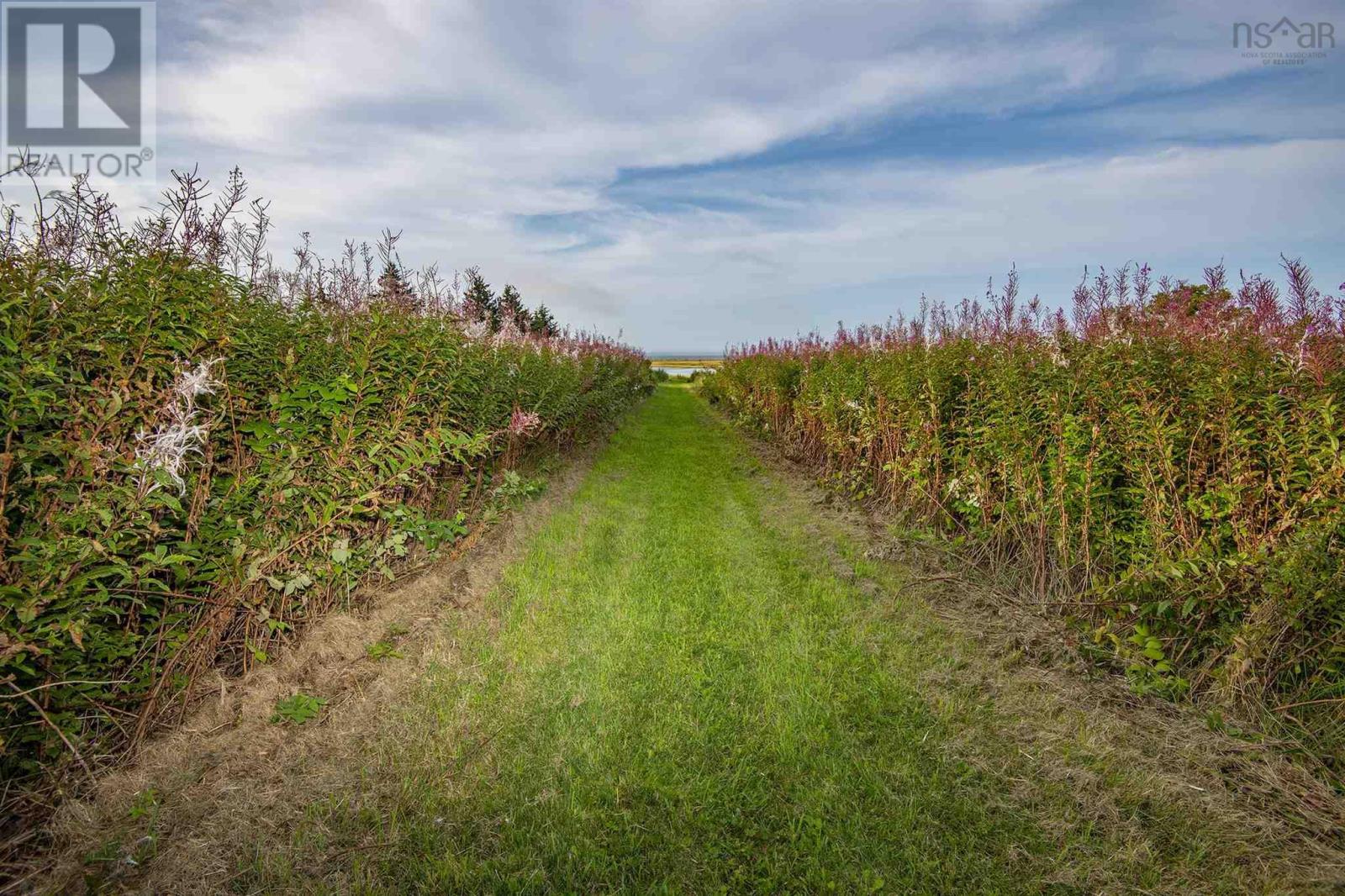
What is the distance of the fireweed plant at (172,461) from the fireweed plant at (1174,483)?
4.13 metres

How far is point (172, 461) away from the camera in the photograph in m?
2.46

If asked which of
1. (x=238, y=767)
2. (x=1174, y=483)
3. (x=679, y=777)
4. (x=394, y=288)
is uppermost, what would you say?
(x=394, y=288)

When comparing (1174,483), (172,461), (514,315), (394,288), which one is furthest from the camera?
(514,315)

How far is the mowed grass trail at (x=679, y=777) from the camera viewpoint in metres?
2.26

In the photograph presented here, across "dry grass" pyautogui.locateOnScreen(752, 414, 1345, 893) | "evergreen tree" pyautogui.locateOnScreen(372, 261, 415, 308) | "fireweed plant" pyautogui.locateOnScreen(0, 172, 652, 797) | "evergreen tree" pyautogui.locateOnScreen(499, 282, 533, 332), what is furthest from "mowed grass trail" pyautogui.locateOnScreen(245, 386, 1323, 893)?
"evergreen tree" pyautogui.locateOnScreen(499, 282, 533, 332)

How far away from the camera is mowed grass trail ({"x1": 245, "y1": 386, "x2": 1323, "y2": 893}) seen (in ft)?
7.42

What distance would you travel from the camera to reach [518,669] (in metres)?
3.62

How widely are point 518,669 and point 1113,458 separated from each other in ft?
12.9

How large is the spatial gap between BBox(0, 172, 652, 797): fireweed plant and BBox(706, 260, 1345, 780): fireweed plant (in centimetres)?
413

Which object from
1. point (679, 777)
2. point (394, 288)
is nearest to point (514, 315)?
point (394, 288)

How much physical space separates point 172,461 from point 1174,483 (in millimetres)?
5095

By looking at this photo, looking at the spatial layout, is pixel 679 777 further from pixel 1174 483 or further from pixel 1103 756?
pixel 1174 483

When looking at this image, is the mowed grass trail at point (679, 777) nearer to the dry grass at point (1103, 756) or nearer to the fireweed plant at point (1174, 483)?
the dry grass at point (1103, 756)

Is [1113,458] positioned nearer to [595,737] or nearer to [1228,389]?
[1228,389]
